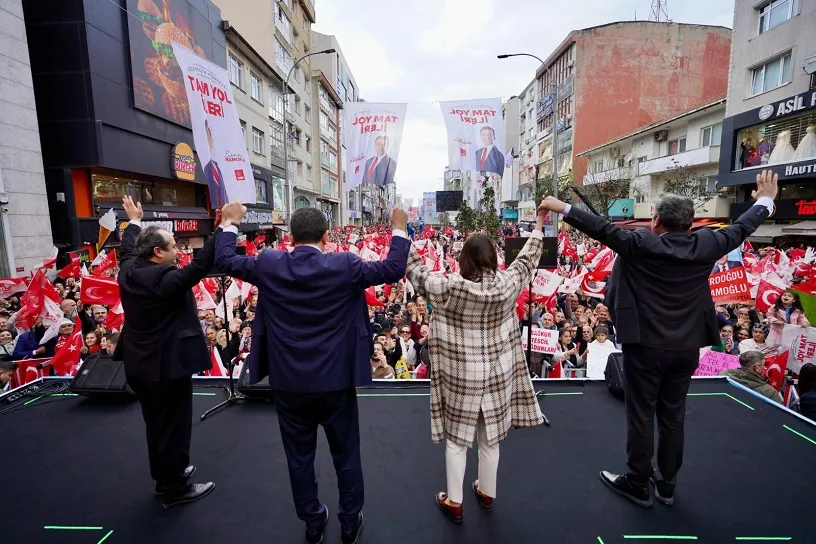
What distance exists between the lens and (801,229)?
18.9 metres

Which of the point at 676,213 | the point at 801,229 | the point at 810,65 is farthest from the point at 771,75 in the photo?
the point at 676,213

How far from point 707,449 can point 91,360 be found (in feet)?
19.6

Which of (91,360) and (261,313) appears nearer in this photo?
(261,313)

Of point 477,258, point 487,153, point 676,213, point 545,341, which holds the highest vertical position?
point 487,153

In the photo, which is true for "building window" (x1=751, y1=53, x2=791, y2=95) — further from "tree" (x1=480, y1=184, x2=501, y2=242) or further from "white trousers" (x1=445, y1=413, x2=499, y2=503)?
"white trousers" (x1=445, y1=413, x2=499, y2=503)

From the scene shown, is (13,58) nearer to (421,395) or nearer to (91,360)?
(91,360)

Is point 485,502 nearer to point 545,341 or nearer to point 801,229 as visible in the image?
point 545,341

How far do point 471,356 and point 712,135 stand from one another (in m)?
30.1

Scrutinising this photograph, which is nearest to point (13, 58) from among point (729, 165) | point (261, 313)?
point (261, 313)

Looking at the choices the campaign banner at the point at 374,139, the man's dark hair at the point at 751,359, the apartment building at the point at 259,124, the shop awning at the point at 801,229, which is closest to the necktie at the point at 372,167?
the campaign banner at the point at 374,139

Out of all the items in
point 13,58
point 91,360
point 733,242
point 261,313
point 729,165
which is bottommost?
point 91,360

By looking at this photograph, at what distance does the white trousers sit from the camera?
2.67 m

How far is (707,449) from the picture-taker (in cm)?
352

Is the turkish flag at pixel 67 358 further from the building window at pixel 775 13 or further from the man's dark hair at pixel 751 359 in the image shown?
the building window at pixel 775 13
